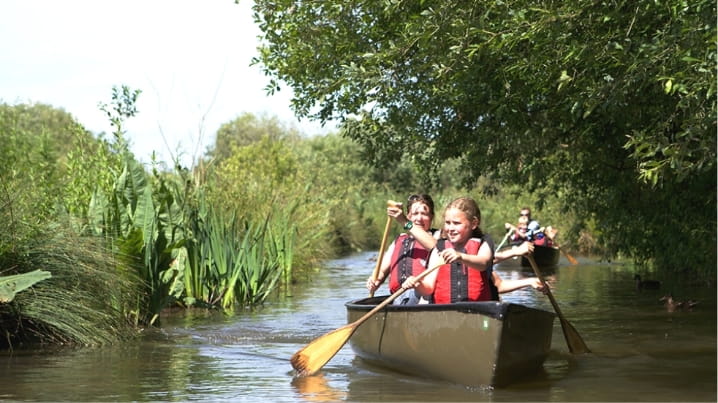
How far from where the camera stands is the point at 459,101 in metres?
14.0

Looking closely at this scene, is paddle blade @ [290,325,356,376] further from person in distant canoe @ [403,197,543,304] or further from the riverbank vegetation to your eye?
the riverbank vegetation

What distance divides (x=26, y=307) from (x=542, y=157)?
8.48 meters

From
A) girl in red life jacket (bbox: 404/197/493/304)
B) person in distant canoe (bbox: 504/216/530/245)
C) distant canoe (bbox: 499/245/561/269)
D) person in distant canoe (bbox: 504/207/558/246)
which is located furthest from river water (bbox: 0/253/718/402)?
person in distant canoe (bbox: 504/216/530/245)

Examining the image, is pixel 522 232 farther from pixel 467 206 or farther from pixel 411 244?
pixel 467 206

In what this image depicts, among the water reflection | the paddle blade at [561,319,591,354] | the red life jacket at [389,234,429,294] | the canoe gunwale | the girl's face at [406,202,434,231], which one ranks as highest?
the girl's face at [406,202,434,231]

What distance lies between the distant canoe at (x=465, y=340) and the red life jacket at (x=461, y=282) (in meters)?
0.31

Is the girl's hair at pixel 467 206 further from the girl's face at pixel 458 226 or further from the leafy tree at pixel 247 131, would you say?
the leafy tree at pixel 247 131

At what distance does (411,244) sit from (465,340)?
162 cm

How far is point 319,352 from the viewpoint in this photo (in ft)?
30.2

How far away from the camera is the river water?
8188mm

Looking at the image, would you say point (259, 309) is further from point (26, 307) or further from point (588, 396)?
point (588, 396)

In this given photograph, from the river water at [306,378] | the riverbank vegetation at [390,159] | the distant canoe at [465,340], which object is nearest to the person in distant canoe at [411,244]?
the distant canoe at [465,340]

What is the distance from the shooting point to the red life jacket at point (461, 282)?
331 inches

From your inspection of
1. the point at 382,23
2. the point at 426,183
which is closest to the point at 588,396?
the point at 382,23
